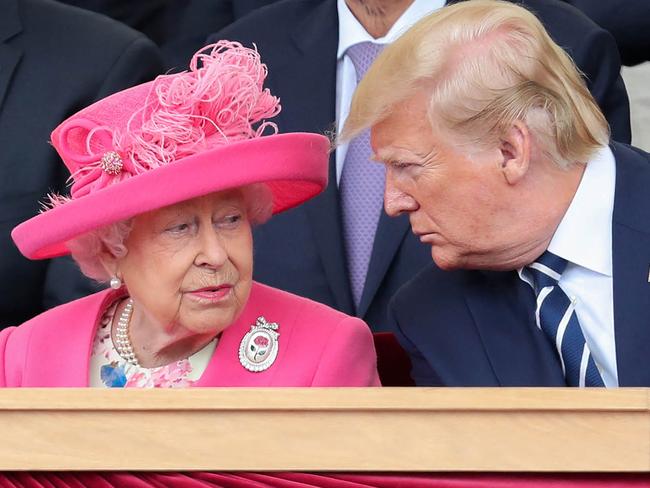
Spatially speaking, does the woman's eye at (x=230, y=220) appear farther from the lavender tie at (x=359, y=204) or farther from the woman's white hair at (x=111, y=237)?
the lavender tie at (x=359, y=204)

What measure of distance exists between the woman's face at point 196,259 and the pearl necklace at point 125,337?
13cm

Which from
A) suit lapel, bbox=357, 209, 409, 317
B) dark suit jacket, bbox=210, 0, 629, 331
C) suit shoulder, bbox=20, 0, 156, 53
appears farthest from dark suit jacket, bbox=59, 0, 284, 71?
suit lapel, bbox=357, 209, 409, 317

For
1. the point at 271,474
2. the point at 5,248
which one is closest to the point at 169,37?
the point at 5,248

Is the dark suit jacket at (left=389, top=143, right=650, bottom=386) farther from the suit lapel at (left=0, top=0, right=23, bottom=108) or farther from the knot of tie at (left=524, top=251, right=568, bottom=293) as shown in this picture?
the suit lapel at (left=0, top=0, right=23, bottom=108)

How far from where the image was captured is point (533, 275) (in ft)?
7.60

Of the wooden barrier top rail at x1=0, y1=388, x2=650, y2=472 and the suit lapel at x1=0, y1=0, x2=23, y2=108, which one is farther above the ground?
the wooden barrier top rail at x1=0, y1=388, x2=650, y2=472

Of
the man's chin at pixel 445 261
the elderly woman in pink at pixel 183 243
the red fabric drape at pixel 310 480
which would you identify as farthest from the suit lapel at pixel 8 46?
the red fabric drape at pixel 310 480

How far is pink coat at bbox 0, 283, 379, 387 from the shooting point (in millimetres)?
2182

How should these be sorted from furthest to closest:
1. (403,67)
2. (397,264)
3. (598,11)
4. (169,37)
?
1. (169,37)
2. (598,11)
3. (397,264)
4. (403,67)

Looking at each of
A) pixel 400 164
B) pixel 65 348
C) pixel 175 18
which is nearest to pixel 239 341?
pixel 65 348

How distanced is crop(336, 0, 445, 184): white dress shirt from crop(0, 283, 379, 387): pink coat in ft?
2.45

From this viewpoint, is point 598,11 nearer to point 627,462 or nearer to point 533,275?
point 533,275

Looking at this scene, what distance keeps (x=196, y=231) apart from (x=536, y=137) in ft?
1.80

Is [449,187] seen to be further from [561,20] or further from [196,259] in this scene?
[561,20]
